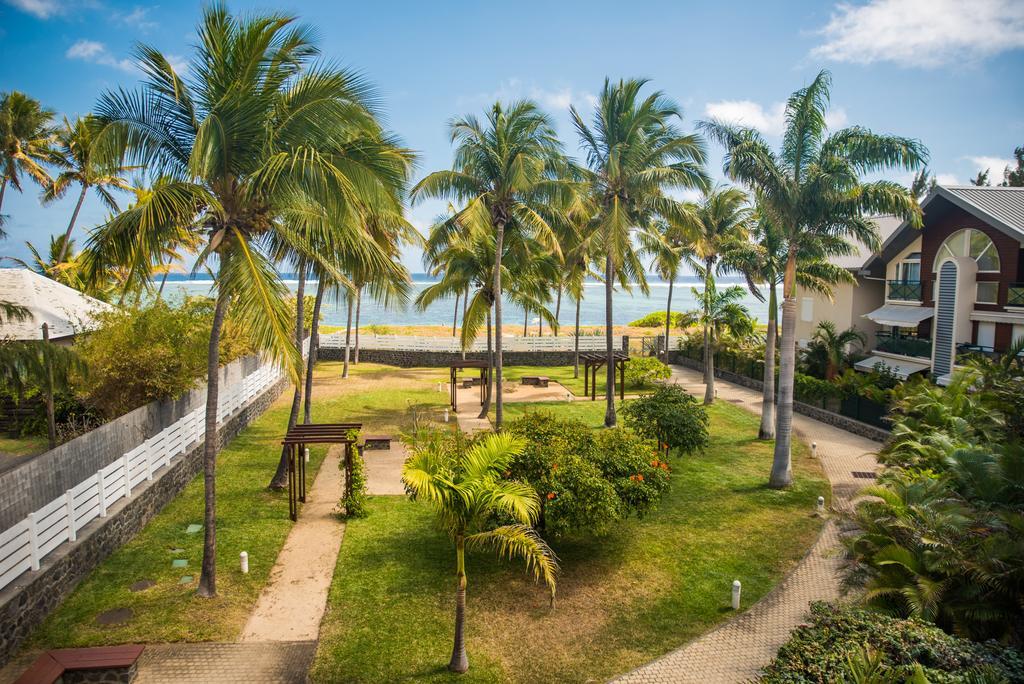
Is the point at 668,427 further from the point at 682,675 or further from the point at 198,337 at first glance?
the point at 198,337

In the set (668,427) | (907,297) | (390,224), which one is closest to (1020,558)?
(668,427)

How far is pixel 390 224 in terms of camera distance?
66.3ft

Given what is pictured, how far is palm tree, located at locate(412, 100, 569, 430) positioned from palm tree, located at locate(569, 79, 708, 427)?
1657 millimetres

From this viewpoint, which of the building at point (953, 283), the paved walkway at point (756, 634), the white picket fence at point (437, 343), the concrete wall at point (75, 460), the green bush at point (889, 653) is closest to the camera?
the green bush at point (889, 653)

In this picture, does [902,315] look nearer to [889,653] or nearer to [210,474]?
[889,653]

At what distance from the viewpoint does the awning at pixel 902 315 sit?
84.7 ft

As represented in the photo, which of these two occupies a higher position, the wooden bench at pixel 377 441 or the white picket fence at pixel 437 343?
the white picket fence at pixel 437 343

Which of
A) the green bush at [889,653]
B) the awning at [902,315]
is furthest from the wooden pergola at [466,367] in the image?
the green bush at [889,653]

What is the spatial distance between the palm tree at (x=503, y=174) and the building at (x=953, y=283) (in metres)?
14.3

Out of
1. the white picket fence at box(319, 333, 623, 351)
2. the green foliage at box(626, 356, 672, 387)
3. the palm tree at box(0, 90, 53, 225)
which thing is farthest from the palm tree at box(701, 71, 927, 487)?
the palm tree at box(0, 90, 53, 225)

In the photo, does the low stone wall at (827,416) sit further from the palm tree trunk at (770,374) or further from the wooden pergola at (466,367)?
the wooden pergola at (466,367)

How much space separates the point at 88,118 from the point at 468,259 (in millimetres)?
16197

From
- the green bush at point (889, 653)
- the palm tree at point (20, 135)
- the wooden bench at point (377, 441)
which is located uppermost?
the palm tree at point (20, 135)

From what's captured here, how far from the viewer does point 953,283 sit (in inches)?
946
